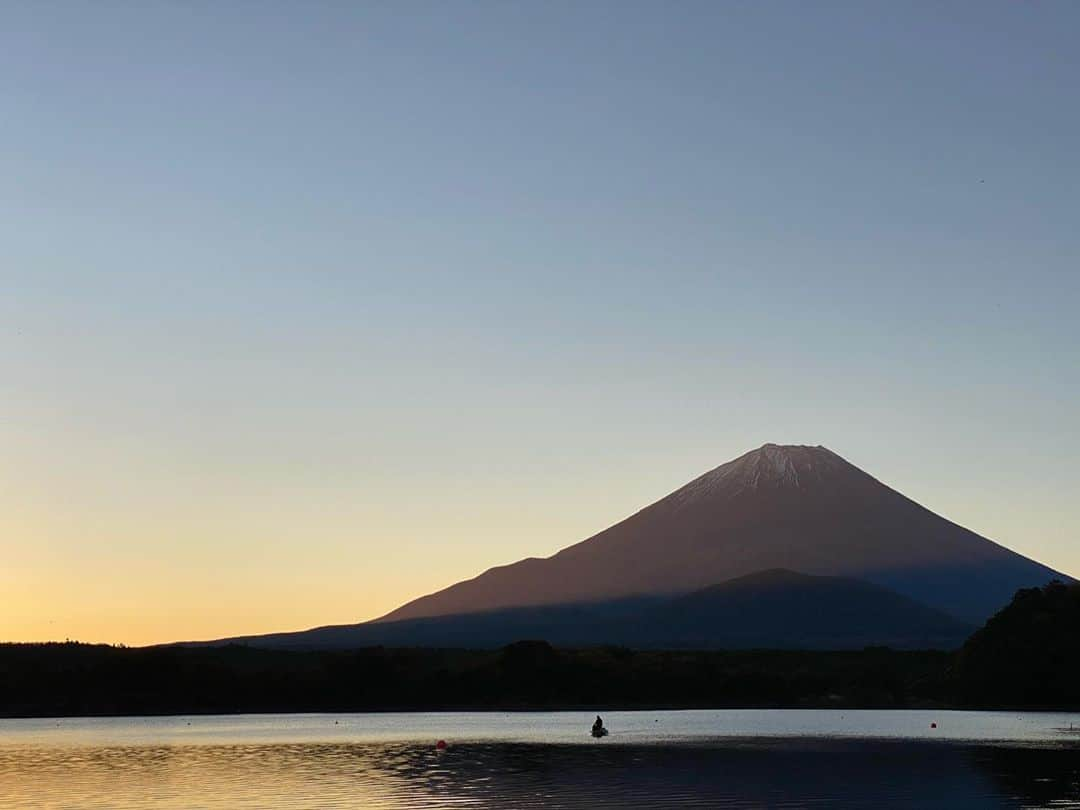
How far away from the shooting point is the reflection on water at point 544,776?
5412 centimetres

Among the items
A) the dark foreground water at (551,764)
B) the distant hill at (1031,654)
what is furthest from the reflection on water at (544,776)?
the distant hill at (1031,654)

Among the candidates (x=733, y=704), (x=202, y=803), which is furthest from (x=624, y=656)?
(x=202, y=803)

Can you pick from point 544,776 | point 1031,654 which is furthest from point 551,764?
point 1031,654

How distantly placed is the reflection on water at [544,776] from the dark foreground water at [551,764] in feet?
0.33

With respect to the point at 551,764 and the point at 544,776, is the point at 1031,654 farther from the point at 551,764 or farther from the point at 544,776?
the point at 544,776

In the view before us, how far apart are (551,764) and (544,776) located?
6.04 meters

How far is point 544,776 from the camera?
6341 cm

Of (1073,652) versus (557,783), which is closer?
(557,783)

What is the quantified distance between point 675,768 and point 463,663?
7504 centimetres

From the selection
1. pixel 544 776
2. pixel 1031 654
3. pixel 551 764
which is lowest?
pixel 544 776

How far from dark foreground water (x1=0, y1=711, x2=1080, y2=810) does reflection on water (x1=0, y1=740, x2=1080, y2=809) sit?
0.10 m

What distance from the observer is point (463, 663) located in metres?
140

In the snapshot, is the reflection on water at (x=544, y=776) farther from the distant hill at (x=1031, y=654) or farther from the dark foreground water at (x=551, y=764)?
the distant hill at (x=1031, y=654)

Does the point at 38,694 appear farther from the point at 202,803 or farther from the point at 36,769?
the point at 202,803
